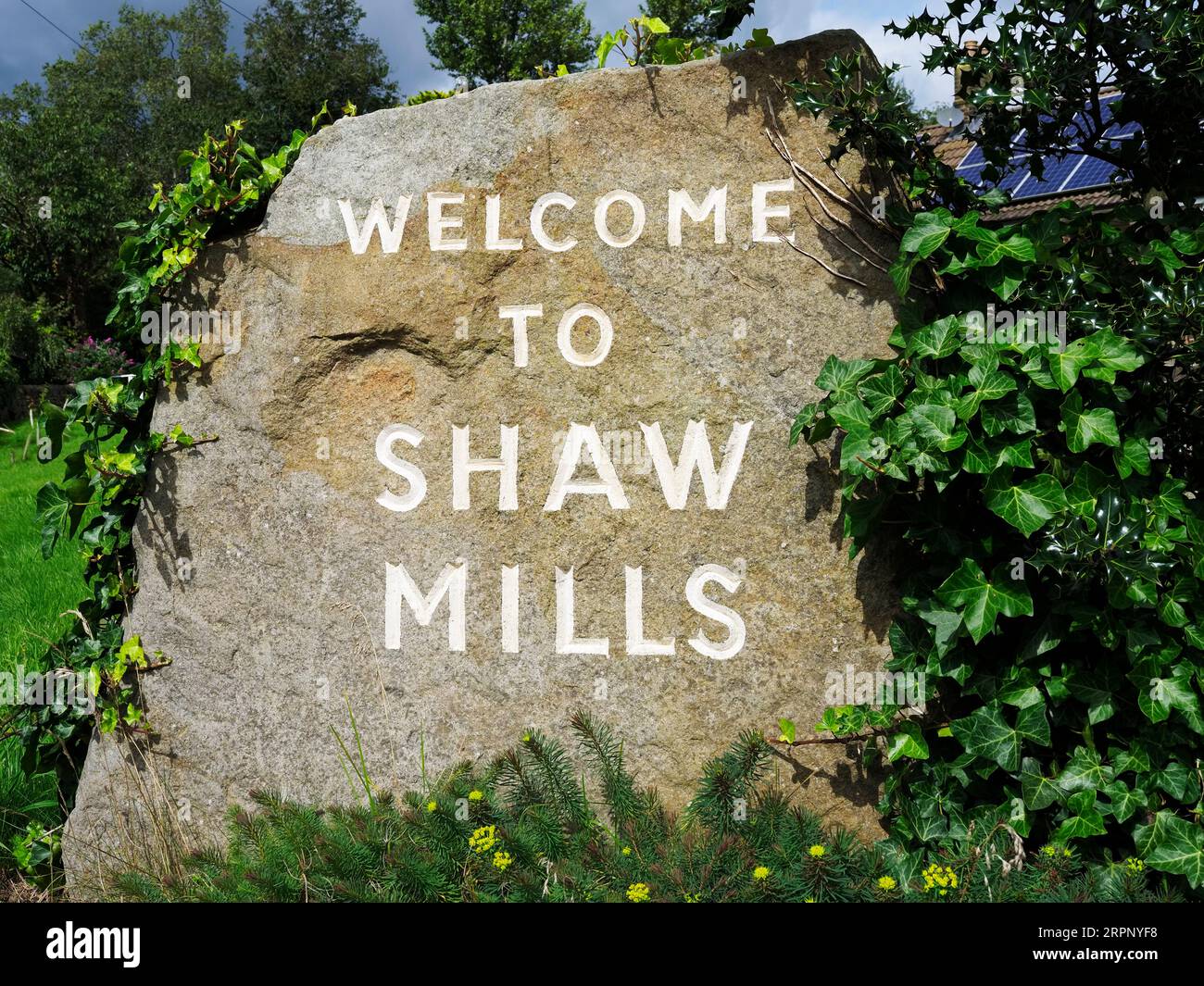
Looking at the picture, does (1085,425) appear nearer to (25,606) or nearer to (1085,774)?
(1085,774)

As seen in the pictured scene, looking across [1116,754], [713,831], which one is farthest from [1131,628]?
[713,831]

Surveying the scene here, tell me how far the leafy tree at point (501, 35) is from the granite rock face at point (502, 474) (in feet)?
81.3

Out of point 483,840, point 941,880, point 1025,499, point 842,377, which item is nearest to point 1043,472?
point 1025,499

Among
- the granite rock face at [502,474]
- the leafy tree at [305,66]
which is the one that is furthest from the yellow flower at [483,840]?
the leafy tree at [305,66]

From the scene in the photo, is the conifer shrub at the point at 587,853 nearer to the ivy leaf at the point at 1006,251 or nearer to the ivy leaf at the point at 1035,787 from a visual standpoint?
the ivy leaf at the point at 1035,787

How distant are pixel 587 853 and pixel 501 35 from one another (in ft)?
89.0

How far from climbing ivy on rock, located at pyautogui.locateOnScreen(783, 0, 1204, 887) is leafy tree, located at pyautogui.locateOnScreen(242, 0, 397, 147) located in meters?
24.7

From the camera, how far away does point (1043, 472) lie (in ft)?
8.63

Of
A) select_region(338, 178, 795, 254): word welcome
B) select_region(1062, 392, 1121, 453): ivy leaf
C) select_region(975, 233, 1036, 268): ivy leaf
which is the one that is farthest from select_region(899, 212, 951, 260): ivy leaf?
select_region(1062, 392, 1121, 453): ivy leaf

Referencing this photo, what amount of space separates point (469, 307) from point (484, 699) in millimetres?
1258

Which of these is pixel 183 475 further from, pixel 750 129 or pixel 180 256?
pixel 750 129

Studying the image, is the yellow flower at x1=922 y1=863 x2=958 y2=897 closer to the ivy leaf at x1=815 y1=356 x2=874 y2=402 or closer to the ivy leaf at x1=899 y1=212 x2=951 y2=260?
the ivy leaf at x1=815 y1=356 x2=874 y2=402

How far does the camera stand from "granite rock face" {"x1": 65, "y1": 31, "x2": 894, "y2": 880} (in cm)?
303

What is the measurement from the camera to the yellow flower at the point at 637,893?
245 cm
